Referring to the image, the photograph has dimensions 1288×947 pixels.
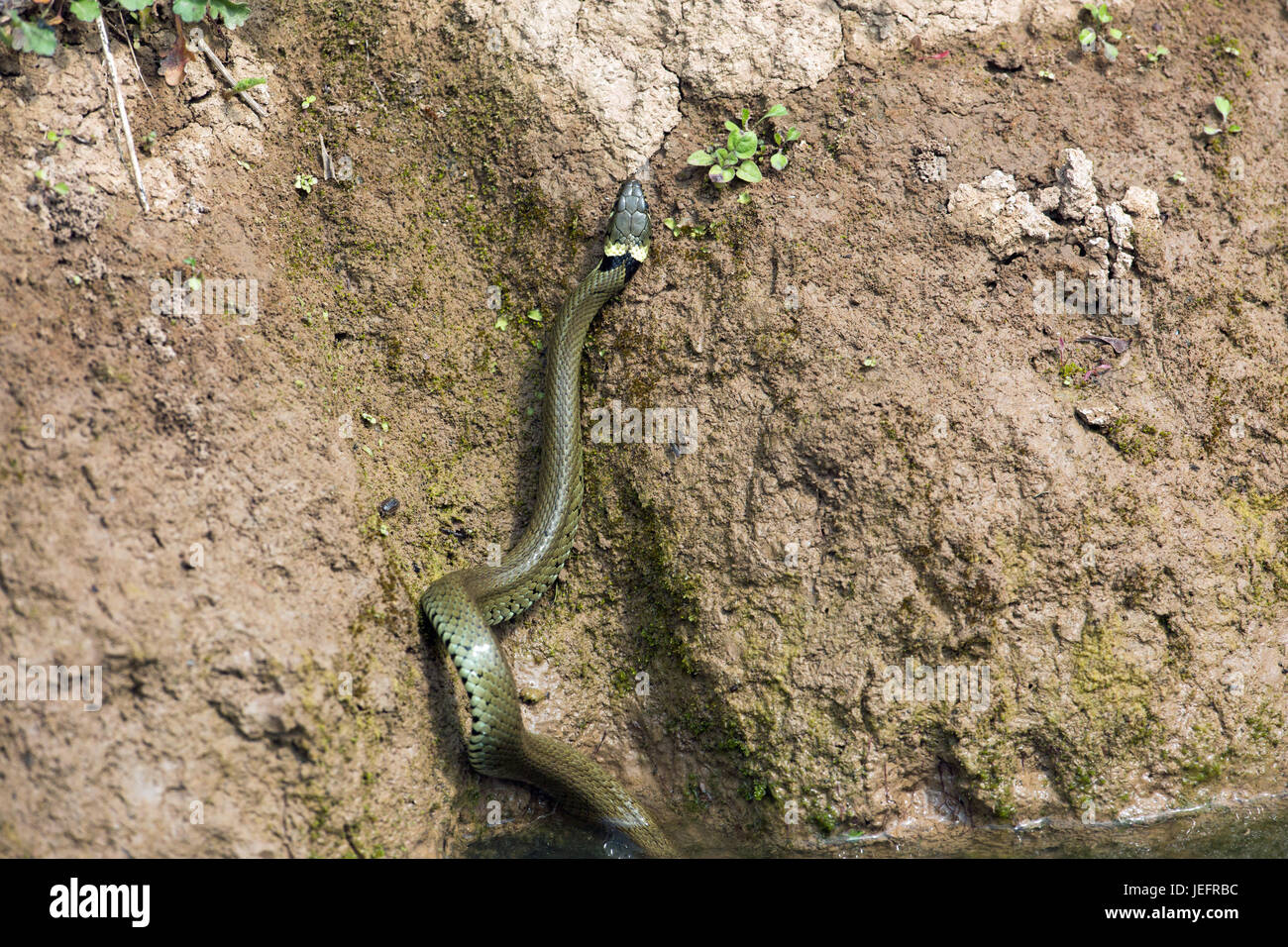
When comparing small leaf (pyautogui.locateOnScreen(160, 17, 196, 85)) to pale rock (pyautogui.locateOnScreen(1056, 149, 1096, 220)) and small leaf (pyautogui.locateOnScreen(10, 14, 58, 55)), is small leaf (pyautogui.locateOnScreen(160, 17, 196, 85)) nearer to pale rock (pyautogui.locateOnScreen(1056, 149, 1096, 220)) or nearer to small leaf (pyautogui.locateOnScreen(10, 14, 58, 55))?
small leaf (pyautogui.locateOnScreen(10, 14, 58, 55))

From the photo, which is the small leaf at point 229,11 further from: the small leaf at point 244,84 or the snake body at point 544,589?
the snake body at point 544,589

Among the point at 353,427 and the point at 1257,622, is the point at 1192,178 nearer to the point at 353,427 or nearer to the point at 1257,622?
the point at 1257,622

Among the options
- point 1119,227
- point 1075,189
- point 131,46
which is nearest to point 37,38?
point 131,46

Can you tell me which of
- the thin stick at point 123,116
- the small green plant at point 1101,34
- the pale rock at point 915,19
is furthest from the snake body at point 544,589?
the small green plant at point 1101,34

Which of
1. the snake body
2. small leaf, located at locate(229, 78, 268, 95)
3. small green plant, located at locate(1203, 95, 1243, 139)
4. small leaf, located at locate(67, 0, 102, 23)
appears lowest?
the snake body

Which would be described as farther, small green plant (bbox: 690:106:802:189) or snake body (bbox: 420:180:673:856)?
small green plant (bbox: 690:106:802:189)

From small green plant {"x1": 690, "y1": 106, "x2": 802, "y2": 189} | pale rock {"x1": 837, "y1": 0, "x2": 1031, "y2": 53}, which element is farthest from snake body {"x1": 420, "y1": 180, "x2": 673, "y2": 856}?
pale rock {"x1": 837, "y1": 0, "x2": 1031, "y2": 53}
